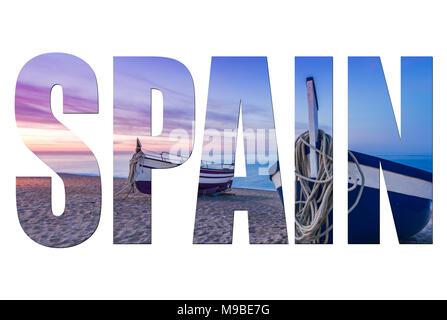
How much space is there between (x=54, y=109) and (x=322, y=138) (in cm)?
200

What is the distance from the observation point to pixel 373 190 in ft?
7.57

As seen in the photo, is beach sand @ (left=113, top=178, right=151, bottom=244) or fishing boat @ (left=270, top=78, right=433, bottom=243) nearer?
fishing boat @ (left=270, top=78, right=433, bottom=243)

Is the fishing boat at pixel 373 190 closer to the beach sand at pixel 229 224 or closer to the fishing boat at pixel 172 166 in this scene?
the beach sand at pixel 229 224

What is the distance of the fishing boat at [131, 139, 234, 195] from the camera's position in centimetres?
404

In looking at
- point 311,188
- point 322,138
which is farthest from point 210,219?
point 322,138

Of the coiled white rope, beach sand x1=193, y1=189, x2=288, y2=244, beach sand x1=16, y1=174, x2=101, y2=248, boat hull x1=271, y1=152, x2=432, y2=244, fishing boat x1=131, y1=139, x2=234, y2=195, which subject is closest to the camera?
the coiled white rope

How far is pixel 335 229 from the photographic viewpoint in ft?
7.18

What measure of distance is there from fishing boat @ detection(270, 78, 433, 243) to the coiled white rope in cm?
3

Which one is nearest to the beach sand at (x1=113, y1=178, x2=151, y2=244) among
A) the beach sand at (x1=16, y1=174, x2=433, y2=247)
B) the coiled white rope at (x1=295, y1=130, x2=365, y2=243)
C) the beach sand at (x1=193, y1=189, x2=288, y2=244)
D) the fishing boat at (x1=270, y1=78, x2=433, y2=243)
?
the beach sand at (x1=16, y1=174, x2=433, y2=247)

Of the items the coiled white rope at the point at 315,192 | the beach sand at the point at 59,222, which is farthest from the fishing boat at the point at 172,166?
the coiled white rope at the point at 315,192

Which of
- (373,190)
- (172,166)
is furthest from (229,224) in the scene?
(373,190)

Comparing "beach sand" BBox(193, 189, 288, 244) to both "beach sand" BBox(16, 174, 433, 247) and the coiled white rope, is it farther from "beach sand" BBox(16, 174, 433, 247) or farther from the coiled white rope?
the coiled white rope

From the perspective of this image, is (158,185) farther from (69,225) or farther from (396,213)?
(396,213)

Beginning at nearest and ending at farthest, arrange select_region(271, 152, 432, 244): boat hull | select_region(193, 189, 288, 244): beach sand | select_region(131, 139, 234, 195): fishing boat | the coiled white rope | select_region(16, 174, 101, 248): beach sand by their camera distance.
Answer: the coiled white rope → select_region(271, 152, 432, 244): boat hull → select_region(16, 174, 101, 248): beach sand → select_region(193, 189, 288, 244): beach sand → select_region(131, 139, 234, 195): fishing boat
